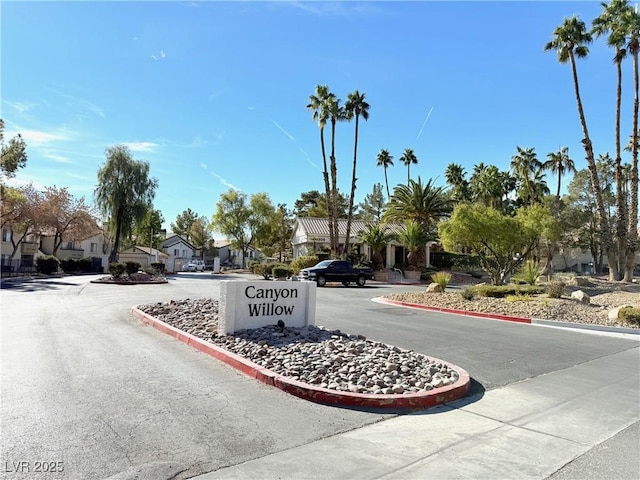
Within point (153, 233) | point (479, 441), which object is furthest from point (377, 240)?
point (153, 233)

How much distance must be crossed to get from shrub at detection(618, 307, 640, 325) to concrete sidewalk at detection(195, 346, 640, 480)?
7.63 metres

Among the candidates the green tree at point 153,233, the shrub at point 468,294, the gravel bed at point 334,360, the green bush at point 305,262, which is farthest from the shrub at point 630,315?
the green tree at point 153,233

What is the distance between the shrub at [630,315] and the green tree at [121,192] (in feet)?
139

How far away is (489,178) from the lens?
55719mm

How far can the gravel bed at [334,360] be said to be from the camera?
20.0ft

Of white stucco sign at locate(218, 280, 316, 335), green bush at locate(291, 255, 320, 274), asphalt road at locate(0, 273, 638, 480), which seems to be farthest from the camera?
green bush at locate(291, 255, 320, 274)

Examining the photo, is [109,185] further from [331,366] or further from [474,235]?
[331,366]

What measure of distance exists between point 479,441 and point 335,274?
84.0ft

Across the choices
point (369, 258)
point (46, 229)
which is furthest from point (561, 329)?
point (46, 229)

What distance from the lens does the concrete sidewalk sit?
12.8 ft

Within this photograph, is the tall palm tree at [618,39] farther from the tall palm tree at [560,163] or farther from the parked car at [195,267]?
the parked car at [195,267]

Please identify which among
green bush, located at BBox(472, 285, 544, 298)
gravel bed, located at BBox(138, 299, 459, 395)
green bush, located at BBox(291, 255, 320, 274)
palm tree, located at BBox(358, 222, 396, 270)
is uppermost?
palm tree, located at BBox(358, 222, 396, 270)

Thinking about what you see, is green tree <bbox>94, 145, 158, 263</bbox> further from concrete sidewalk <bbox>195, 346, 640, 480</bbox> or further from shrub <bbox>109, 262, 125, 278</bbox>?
concrete sidewalk <bbox>195, 346, 640, 480</bbox>

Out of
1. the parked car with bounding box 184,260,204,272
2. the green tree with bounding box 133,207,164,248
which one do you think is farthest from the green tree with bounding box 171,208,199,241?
the parked car with bounding box 184,260,204,272
